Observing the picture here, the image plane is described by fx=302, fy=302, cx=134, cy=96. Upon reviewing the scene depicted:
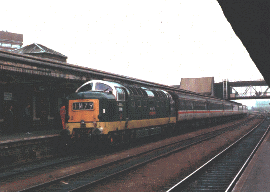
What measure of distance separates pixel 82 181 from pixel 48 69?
260 inches

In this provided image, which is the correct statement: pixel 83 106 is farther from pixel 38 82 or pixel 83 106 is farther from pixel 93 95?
pixel 38 82

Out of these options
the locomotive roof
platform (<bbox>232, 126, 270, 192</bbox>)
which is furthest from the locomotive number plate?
platform (<bbox>232, 126, 270, 192</bbox>)

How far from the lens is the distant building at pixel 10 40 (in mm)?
97831

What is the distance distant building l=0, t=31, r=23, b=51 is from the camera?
3852 inches

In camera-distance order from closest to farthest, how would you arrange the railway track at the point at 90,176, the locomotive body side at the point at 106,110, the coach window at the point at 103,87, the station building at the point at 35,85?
the railway track at the point at 90,176 → the station building at the point at 35,85 → the locomotive body side at the point at 106,110 → the coach window at the point at 103,87

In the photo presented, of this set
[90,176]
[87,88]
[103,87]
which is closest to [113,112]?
[103,87]

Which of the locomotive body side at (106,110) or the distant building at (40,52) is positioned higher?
the distant building at (40,52)

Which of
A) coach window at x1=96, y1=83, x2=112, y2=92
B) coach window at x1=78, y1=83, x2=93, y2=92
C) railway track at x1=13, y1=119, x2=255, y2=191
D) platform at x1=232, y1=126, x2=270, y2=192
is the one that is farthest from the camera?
coach window at x1=78, y1=83, x2=93, y2=92

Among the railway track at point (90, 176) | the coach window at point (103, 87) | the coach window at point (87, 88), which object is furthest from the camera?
the coach window at point (87, 88)

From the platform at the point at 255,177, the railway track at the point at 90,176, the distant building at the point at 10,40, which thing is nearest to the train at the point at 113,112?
the railway track at the point at 90,176

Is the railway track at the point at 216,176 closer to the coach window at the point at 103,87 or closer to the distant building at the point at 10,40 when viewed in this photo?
the coach window at the point at 103,87

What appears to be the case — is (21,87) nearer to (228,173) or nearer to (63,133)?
(63,133)

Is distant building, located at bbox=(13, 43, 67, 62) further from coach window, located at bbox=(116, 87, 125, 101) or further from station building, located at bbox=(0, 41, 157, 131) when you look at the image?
coach window, located at bbox=(116, 87, 125, 101)

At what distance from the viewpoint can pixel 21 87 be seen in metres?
17.8
